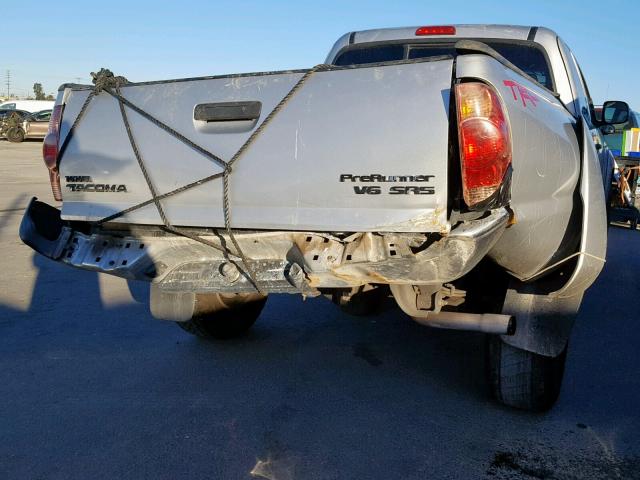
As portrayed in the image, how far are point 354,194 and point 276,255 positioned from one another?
56 cm

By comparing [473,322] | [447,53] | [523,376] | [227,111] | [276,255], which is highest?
[447,53]

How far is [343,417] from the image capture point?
3660 mm

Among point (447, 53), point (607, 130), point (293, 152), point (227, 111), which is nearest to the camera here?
point (293, 152)

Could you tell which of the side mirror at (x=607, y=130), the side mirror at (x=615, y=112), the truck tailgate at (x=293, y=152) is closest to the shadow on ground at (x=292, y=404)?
the truck tailgate at (x=293, y=152)

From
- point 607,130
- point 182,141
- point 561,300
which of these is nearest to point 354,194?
point 182,141

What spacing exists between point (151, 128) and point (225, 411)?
5.31 ft

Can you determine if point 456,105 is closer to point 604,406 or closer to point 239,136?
point 239,136

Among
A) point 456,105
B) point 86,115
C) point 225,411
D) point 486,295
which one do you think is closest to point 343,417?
point 225,411

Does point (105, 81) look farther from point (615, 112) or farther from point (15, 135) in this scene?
point (15, 135)

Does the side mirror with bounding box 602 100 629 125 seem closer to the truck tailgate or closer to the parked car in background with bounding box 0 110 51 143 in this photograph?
the truck tailgate

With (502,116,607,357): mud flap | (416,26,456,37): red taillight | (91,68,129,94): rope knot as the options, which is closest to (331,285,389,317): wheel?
(502,116,607,357): mud flap

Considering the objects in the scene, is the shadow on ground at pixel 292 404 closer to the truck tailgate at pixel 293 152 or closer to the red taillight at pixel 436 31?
the truck tailgate at pixel 293 152

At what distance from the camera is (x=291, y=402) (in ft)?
12.6

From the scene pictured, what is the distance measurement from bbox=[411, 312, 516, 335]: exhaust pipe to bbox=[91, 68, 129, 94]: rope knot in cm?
206
